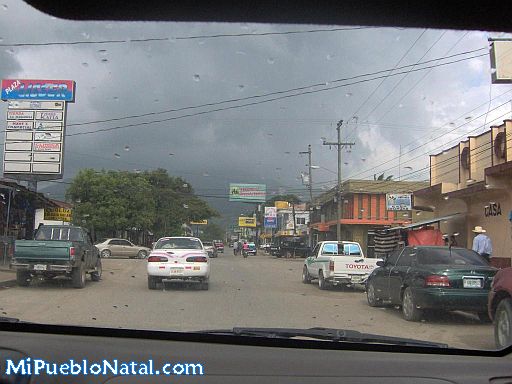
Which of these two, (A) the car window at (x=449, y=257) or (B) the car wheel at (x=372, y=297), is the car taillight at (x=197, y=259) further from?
(A) the car window at (x=449, y=257)

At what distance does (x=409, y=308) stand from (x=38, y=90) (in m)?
5.31

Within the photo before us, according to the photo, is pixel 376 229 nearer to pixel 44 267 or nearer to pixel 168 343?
pixel 168 343

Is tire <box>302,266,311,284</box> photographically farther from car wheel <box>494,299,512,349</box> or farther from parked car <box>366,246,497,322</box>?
car wheel <box>494,299,512,349</box>

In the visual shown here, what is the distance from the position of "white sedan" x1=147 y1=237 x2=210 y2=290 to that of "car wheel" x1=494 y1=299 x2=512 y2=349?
20.9 ft

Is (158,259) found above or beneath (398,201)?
beneath

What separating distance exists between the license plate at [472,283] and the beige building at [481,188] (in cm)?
43

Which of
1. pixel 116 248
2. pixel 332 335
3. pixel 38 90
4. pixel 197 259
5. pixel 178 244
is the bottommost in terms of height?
pixel 332 335

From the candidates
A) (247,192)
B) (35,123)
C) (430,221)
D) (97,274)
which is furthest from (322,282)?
(97,274)

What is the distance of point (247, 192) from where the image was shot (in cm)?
577

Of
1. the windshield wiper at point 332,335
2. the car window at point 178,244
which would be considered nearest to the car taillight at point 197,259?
the car window at point 178,244

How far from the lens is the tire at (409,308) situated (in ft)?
21.6

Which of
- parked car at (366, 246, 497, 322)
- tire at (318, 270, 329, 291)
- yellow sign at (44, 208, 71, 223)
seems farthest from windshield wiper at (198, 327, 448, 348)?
yellow sign at (44, 208, 71, 223)

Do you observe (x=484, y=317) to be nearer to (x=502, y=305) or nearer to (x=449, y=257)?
(x=502, y=305)

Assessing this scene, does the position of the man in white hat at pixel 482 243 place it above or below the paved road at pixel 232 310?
above
